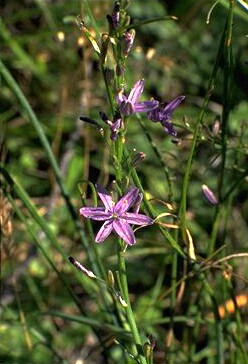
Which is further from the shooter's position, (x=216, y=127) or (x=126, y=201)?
(x=216, y=127)

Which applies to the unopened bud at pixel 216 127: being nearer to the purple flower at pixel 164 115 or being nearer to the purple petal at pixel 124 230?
the purple flower at pixel 164 115

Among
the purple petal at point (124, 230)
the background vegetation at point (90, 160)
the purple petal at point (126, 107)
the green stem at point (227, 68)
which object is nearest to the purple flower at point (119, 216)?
the purple petal at point (124, 230)

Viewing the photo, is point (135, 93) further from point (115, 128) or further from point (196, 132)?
point (196, 132)

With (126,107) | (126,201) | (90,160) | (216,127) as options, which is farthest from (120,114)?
(90,160)

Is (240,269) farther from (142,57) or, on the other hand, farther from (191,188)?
(142,57)


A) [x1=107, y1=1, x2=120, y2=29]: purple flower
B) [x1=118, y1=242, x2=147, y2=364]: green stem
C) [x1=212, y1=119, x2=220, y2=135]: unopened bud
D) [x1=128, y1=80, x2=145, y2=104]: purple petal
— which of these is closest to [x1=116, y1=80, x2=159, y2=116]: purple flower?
[x1=128, y1=80, x2=145, y2=104]: purple petal

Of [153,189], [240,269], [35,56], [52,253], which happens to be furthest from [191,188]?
[35,56]
